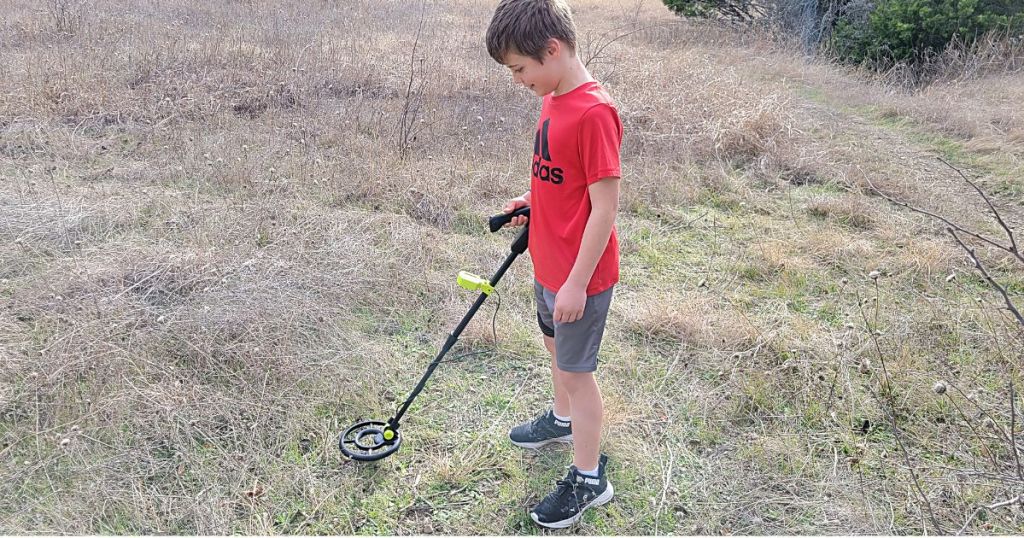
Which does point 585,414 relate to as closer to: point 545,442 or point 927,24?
point 545,442

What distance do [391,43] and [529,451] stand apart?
6.60 meters

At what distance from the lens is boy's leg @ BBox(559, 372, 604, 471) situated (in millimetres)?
1949

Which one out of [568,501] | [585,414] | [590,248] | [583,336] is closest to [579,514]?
[568,501]

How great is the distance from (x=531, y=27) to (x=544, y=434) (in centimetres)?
137

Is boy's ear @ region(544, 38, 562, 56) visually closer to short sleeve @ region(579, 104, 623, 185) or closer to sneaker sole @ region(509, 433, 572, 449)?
short sleeve @ region(579, 104, 623, 185)

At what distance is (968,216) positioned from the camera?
433cm

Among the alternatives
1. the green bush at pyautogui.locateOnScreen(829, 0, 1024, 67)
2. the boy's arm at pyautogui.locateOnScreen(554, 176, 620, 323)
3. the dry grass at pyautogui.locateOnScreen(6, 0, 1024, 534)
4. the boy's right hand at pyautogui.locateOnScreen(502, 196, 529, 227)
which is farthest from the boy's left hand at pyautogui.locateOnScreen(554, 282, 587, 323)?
the green bush at pyautogui.locateOnScreen(829, 0, 1024, 67)

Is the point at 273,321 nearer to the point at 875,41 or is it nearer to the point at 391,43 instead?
the point at 391,43

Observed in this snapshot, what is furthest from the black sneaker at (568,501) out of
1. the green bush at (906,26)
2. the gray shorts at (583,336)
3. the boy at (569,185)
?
the green bush at (906,26)

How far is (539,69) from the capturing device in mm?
1702

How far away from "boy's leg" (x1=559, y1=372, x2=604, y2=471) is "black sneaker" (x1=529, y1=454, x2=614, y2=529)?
4 centimetres

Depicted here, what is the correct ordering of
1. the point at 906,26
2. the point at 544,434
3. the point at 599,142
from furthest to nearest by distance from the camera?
the point at 906,26 < the point at 544,434 < the point at 599,142

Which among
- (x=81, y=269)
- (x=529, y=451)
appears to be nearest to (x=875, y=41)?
(x=529, y=451)

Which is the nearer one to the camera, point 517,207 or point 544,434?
point 517,207
